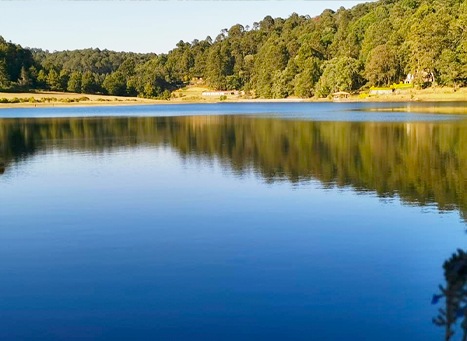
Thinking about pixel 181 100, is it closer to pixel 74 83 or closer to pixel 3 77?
pixel 74 83

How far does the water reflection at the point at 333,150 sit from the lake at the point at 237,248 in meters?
0.20

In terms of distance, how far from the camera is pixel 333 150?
34.4m

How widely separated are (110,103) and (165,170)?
137482 mm

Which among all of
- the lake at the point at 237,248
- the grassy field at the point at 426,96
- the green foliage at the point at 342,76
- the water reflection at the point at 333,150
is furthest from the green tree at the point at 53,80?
the lake at the point at 237,248

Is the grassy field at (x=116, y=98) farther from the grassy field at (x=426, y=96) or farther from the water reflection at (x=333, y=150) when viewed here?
the water reflection at (x=333, y=150)

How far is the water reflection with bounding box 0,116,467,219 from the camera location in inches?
907

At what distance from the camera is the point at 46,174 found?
28.3m

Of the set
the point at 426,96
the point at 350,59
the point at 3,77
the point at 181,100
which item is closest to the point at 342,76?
the point at 350,59

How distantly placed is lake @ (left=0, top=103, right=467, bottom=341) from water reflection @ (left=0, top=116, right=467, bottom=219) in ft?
0.67

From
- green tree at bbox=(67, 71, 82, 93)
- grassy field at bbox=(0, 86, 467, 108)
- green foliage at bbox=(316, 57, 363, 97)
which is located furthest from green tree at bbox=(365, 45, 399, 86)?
green tree at bbox=(67, 71, 82, 93)

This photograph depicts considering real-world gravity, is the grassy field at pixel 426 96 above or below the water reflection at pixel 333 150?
above

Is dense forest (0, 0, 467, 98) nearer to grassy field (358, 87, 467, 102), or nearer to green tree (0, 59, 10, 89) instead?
green tree (0, 59, 10, 89)

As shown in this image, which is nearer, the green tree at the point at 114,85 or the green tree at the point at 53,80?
the green tree at the point at 53,80

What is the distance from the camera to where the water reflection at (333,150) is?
23.0m
